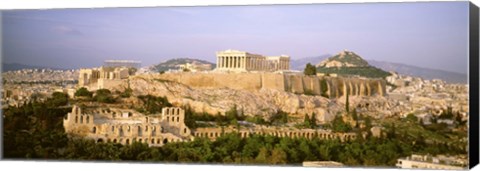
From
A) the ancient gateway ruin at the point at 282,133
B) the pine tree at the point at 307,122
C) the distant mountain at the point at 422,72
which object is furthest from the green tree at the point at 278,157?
the distant mountain at the point at 422,72

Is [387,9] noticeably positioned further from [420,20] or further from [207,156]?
[207,156]

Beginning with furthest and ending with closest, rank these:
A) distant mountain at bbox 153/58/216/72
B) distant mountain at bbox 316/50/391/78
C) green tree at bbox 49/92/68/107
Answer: green tree at bbox 49/92/68/107 < distant mountain at bbox 153/58/216/72 < distant mountain at bbox 316/50/391/78

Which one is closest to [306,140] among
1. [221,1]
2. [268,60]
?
[268,60]

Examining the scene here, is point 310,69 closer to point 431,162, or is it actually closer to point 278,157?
point 278,157

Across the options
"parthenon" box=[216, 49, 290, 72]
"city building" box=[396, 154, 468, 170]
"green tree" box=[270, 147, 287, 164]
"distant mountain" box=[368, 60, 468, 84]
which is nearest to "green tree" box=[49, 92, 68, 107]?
"parthenon" box=[216, 49, 290, 72]

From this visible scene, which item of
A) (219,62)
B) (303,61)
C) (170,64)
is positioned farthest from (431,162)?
(170,64)

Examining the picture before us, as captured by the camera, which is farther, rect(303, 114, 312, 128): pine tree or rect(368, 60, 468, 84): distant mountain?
rect(303, 114, 312, 128): pine tree

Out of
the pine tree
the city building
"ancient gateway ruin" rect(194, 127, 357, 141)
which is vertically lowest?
the city building

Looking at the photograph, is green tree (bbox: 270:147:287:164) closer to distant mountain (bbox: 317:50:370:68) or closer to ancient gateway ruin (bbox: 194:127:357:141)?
ancient gateway ruin (bbox: 194:127:357:141)
